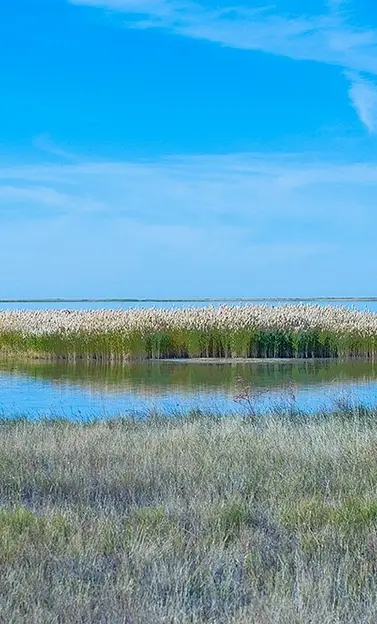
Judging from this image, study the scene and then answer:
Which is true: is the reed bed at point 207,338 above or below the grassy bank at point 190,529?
above

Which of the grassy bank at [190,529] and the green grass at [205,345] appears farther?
the green grass at [205,345]

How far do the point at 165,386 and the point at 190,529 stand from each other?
11401mm

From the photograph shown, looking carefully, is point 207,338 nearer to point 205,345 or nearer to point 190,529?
point 205,345

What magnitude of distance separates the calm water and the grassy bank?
4.87 meters

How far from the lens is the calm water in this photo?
42.9 ft

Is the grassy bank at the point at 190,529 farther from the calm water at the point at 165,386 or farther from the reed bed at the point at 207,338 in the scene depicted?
the reed bed at the point at 207,338

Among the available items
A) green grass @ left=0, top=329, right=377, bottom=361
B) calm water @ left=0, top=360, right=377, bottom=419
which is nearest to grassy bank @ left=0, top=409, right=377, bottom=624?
calm water @ left=0, top=360, right=377, bottom=419

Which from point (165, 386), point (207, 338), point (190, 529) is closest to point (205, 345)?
point (207, 338)

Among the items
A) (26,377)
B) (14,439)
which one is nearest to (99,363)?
(26,377)

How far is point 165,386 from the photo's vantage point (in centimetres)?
1619

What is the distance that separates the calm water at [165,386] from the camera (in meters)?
13.1

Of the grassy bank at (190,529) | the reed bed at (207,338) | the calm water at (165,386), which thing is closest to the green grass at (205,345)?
the reed bed at (207,338)

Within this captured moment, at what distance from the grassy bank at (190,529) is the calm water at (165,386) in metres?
4.87

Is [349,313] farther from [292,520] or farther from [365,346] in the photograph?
[292,520]
